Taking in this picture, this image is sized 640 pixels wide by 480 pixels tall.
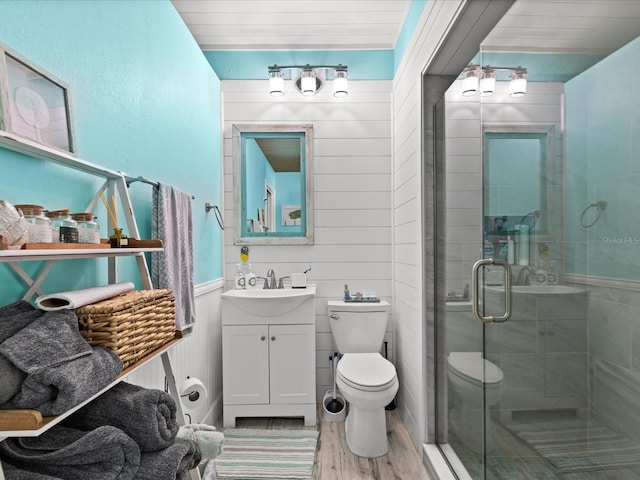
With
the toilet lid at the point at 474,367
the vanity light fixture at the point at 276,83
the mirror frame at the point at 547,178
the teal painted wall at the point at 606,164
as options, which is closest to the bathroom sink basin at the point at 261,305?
the toilet lid at the point at 474,367

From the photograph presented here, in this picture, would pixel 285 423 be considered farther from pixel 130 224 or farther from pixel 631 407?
pixel 631 407

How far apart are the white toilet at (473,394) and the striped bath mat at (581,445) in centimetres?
24

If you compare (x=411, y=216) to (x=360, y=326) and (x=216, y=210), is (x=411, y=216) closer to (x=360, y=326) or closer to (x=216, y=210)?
(x=360, y=326)

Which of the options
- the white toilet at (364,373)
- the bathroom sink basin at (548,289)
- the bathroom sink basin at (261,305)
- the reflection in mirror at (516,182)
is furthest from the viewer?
the bathroom sink basin at (261,305)

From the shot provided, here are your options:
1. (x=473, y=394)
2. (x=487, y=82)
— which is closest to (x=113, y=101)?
(x=487, y=82)

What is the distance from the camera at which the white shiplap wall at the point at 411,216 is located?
2027mm

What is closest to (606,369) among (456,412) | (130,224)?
(456,412)

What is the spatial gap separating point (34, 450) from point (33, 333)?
0.29 m

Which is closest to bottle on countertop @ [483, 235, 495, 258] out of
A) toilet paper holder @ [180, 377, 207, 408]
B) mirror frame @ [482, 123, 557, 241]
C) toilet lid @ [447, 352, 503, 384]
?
mirror frame @ [482, 123, 557, 241]

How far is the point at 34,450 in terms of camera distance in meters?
0.87

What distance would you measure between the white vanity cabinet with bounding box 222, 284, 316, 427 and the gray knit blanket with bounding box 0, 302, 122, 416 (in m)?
1.60

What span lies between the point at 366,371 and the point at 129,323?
5.00 feet

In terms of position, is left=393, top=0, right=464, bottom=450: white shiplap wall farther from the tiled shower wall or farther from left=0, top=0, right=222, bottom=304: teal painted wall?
left=0, top=0, right=222, bottom=304: teal painted wall

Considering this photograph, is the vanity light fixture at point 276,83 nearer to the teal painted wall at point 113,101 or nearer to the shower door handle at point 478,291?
the teal painted wall at point 113,101
